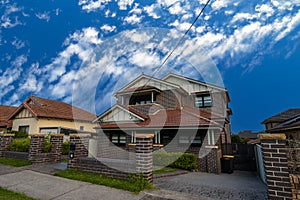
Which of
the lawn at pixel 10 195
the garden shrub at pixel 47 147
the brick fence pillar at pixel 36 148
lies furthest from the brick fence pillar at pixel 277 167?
the garden shrub at pixel 47 147

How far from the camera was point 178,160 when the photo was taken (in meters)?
9.86

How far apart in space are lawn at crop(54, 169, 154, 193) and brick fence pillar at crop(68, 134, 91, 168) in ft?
2.06

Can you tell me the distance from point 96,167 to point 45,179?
1732mm

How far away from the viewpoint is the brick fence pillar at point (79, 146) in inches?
265

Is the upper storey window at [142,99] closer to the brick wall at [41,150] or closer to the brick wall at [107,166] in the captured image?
the brick wall at [41,150]

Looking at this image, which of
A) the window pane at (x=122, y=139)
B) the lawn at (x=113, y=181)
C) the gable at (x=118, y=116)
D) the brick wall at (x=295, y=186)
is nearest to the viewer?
the brick wall at (x=295, y=186)

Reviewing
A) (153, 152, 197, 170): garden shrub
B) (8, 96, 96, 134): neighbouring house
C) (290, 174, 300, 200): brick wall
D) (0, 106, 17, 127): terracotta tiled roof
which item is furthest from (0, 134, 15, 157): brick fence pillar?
(290, 174, 300, 200): brick wall

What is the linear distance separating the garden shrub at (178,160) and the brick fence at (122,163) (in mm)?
4637

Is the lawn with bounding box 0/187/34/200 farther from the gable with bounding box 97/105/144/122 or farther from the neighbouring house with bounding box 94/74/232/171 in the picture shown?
the gable with bounding box 97/105/144/122

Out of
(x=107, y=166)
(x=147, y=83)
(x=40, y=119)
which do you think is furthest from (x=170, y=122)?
(x=40, y=119)

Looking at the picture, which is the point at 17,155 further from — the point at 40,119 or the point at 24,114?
the point at 24,114

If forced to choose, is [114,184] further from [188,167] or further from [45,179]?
[188,167]

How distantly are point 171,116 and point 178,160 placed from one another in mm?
3764

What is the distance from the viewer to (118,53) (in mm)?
10984
